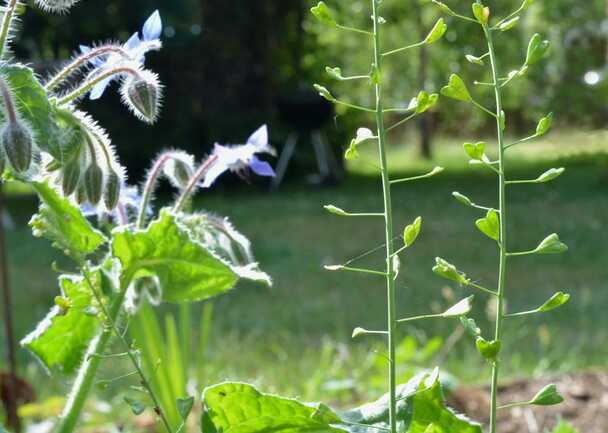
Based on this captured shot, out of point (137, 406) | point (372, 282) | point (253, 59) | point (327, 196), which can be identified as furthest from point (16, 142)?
point (253, 59)

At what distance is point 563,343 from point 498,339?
2.85 meters

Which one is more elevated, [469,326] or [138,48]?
[138,48]

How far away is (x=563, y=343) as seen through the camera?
135 inches

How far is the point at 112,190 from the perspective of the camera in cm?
94

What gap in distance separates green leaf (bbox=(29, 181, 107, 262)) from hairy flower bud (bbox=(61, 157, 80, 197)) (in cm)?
2

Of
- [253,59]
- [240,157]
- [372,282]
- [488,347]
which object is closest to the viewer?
[488,347]

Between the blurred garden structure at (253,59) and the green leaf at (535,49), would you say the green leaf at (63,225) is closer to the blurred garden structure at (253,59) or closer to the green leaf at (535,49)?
the green leaf at (535,49)

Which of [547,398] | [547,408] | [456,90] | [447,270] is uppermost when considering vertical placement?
[456,90]

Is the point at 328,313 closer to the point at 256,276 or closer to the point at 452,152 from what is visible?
the point at 256,276

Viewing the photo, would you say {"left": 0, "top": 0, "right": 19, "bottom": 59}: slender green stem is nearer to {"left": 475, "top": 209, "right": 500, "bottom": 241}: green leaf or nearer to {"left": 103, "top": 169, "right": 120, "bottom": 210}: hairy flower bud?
{"left": 103, "top": 169, "right": 120, "bottom": 210}: hairy flower bud

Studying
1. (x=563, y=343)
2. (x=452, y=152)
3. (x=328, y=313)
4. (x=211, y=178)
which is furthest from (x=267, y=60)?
(x=211, y=178)

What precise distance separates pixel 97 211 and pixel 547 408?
1.50 m

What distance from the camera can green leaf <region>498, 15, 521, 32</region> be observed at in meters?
0.70

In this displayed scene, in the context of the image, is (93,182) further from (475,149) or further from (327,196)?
(327,196)
